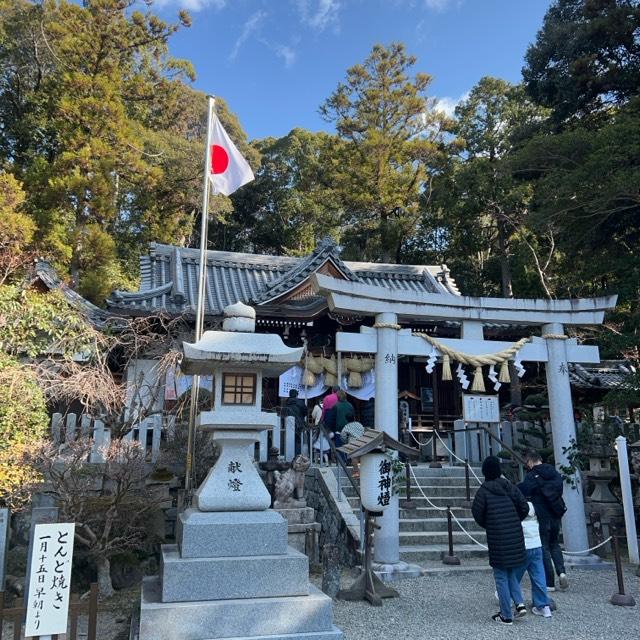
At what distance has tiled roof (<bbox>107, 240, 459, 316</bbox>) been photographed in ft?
43.5

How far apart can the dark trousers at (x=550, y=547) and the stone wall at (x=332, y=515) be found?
2618 mm

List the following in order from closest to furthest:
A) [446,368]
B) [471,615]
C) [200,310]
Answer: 1. [471,615]
2. [200,310]
3. [446,368]

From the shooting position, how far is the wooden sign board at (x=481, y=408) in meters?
9.27

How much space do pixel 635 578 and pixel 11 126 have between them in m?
26.8

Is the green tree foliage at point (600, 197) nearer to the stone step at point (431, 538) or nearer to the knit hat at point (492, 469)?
the stone step at point (431, 538)

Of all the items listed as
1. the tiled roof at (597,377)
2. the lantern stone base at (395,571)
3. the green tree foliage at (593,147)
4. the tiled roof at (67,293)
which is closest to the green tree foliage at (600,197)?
the green tree foliage at (593,147)

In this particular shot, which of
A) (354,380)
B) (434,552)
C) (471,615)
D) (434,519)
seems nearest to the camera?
(471,615)

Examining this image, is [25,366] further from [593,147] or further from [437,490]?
[593,147]

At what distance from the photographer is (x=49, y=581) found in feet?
13.4

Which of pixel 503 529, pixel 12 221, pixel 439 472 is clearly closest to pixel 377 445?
pixel 503 529

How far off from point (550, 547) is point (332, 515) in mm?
3384

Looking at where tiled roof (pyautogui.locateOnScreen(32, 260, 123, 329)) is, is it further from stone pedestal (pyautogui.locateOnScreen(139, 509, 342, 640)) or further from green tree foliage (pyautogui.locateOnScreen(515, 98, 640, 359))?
green tree foliage (pyautogui.locateOnScreen(515, 98, 640, 359))

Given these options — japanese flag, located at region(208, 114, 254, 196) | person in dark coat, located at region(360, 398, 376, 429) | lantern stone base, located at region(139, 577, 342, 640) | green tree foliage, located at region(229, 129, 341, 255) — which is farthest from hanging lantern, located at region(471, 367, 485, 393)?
green tree foliage, located at region(229, 129, 341, 255)

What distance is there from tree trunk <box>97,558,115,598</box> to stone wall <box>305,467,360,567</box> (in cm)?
298
